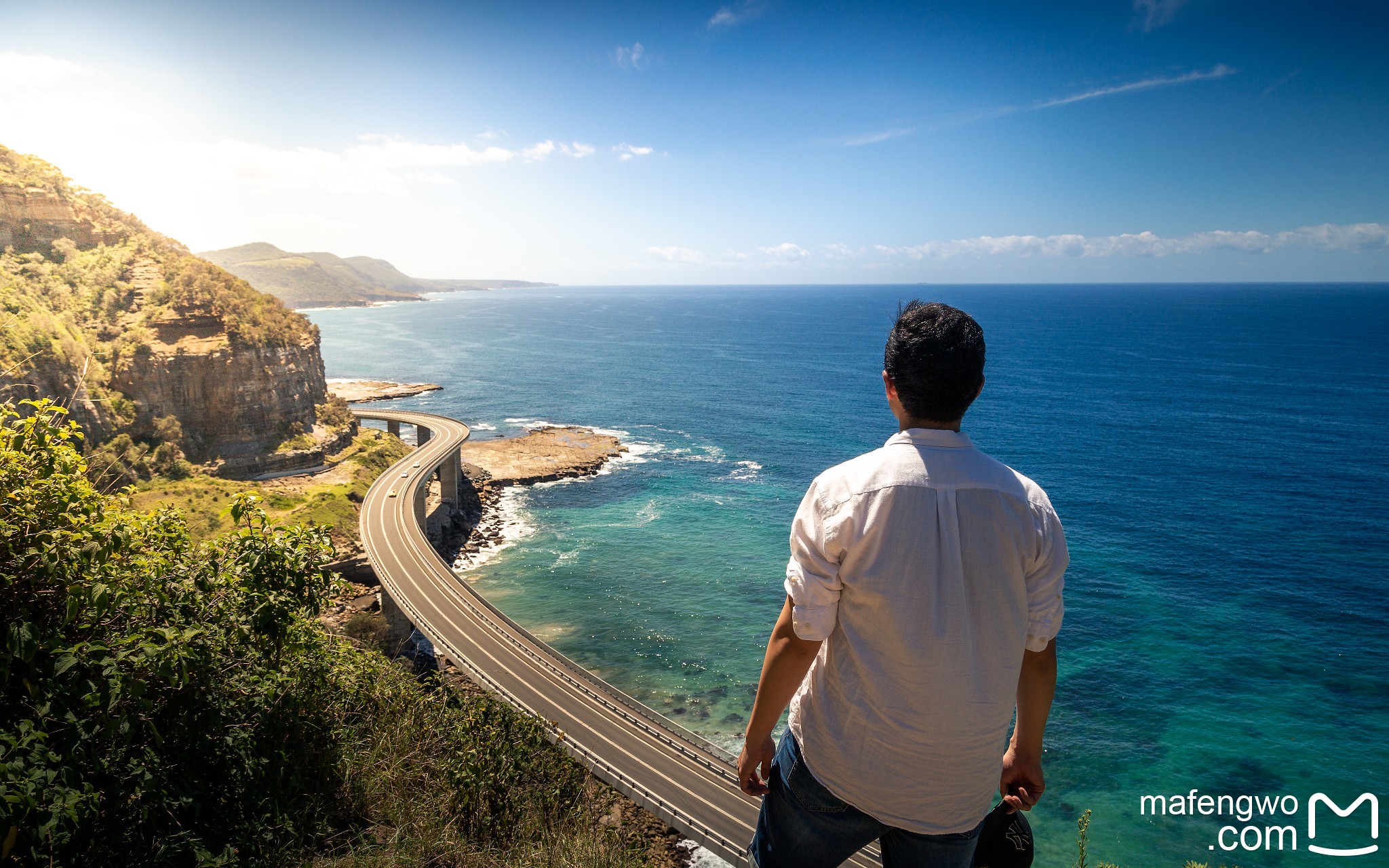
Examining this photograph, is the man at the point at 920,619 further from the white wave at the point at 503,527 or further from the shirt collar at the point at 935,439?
the white wave at the point at 503,527

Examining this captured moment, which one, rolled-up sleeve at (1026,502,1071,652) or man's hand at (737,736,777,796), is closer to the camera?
rolled-up sleeve at (1026,502,1071,652)

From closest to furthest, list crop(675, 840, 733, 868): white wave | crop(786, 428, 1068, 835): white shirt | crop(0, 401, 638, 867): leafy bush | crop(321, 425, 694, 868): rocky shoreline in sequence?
crop(786, 428, 1068, 835): white shirt
crop(0, 401, 638, 867): leafy bush
crop(321, 425, 694, 868): rocky shoreline
crop(675, 840, 733, 868): white wave

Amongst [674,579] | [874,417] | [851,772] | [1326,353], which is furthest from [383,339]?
[1326,353]

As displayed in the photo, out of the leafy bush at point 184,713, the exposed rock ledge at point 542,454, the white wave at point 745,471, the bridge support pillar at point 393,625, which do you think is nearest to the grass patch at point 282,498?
the bridge support pillar at point 393,625

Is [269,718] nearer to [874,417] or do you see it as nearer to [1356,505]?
[1356,505]

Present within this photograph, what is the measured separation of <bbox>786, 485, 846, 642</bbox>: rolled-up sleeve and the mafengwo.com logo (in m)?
29.8

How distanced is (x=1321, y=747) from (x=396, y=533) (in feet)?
154

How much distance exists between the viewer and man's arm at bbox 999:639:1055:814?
296cm

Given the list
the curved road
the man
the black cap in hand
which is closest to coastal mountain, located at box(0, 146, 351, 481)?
the curved road

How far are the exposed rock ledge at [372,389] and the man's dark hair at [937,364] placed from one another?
315ft

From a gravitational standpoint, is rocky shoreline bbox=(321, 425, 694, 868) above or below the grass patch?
below

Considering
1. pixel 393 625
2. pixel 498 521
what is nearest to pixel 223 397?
pixel 498 521

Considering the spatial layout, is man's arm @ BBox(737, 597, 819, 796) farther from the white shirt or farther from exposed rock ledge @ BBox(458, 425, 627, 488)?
exposed rock ledge @ BBox(458, 425, 627, 488)

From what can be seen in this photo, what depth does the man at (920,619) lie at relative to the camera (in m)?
2.60
